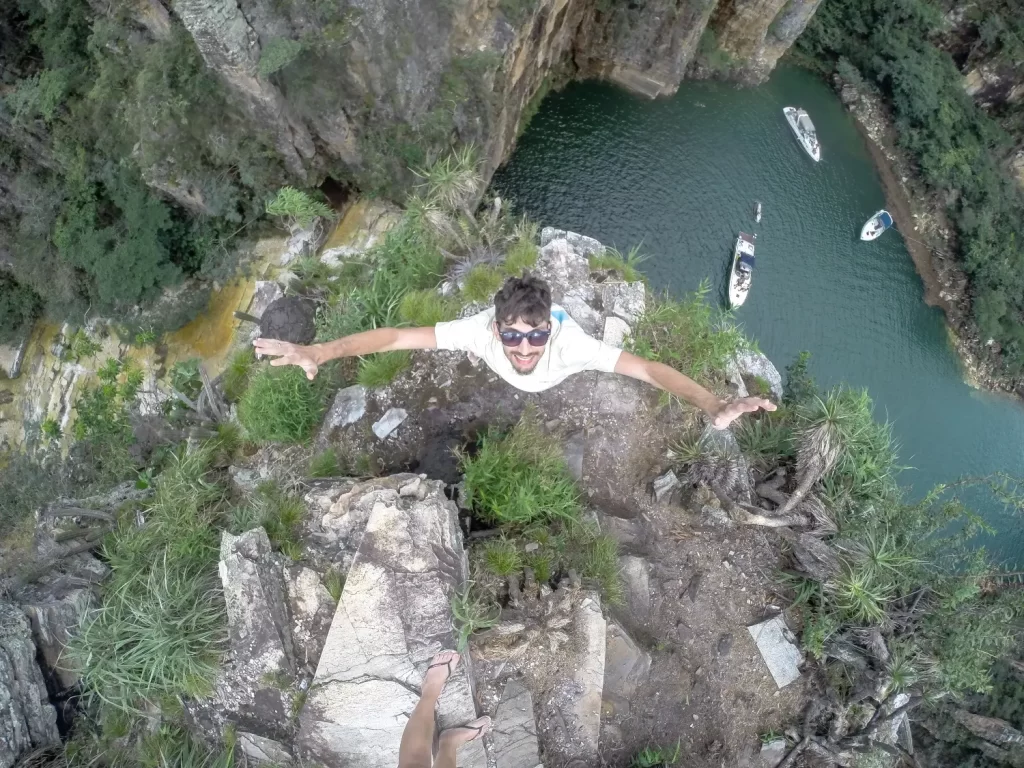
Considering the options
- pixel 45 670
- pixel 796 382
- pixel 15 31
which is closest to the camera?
pixel 45 670

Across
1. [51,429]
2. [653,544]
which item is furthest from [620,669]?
[51,429]

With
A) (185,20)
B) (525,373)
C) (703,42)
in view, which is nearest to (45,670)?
(525,373)

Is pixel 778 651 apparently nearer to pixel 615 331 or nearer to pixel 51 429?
pixel 615 331

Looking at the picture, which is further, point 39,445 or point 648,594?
point 39,445

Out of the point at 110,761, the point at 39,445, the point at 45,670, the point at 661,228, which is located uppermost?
the point at 661,228

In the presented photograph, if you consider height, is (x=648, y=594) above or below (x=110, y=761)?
above

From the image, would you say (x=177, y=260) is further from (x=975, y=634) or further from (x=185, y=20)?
(x=975, y=634)

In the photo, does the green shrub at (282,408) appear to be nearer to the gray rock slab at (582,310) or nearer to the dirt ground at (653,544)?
the dirt ground at (653,544)

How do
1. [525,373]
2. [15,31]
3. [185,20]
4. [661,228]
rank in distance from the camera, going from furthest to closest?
[661,228], [15,31], [185,20], [525,373]
